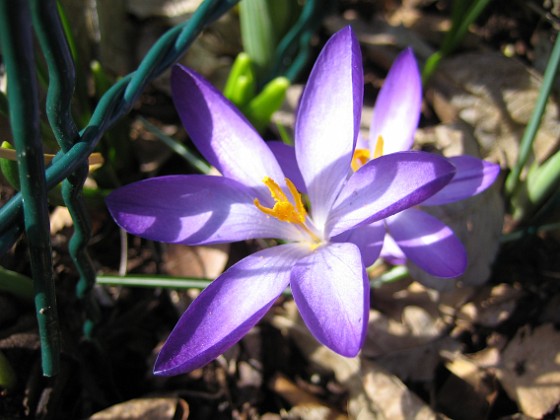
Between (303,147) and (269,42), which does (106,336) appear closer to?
(303,147)

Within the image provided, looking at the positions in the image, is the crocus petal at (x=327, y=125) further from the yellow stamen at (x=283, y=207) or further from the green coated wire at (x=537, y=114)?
the green coated wire at (x=537, y=114)

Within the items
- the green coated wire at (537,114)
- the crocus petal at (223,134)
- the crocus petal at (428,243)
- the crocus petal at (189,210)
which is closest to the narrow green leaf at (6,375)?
the crocus petal at (189,210)

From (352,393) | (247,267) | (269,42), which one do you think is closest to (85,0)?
(269,42)

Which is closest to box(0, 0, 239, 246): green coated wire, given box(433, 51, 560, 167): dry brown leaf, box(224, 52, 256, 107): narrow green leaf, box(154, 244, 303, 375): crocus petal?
box(154, 244, 303, 375): crocus petal

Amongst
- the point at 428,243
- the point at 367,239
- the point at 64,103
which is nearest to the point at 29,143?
the point at 64,103

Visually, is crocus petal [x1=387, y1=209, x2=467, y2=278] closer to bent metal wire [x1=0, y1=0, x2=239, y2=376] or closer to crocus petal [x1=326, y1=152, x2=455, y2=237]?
crocus petal [x1=326, y1=152, x2=455, y2=237]

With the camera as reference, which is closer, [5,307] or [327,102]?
[327,102]
